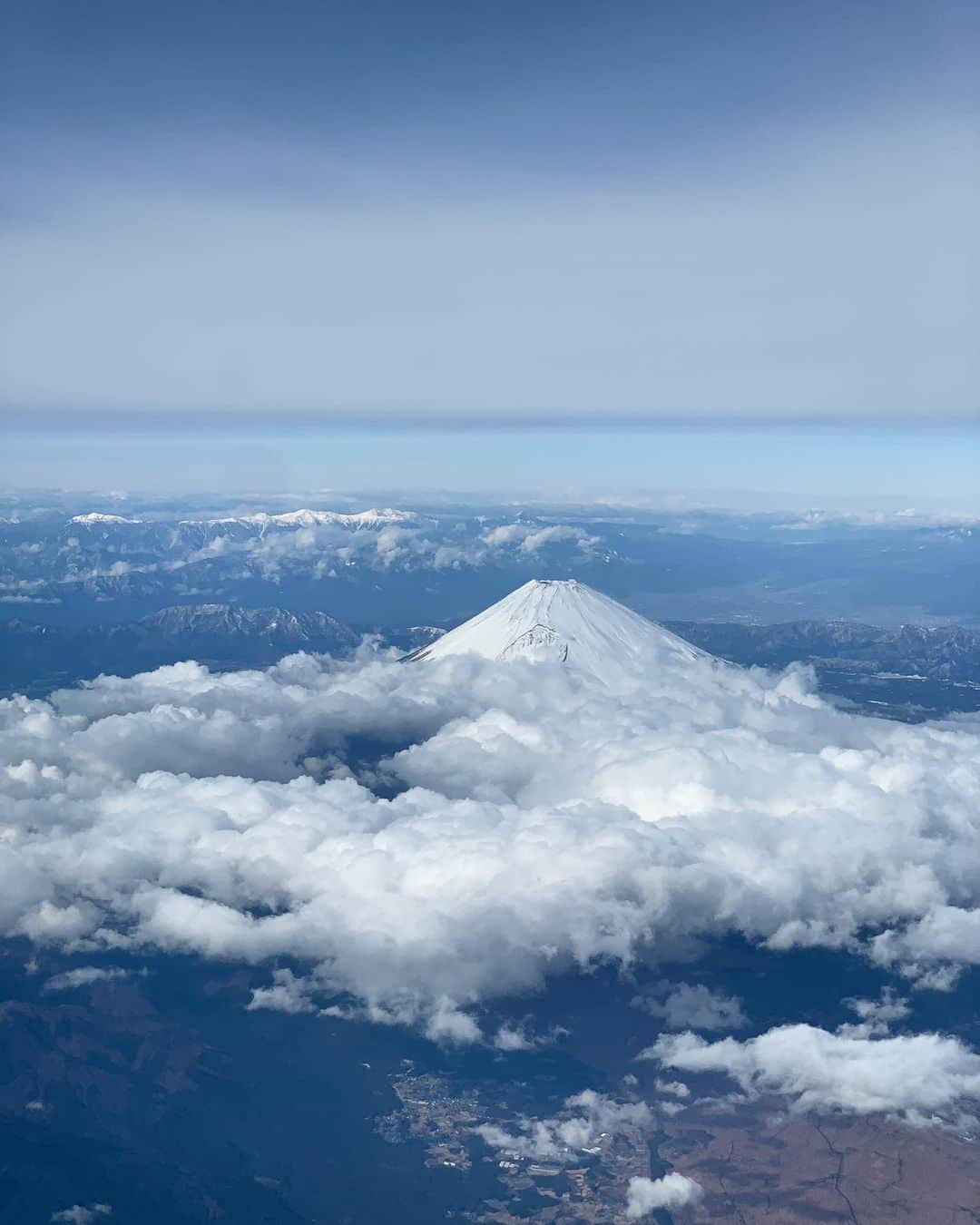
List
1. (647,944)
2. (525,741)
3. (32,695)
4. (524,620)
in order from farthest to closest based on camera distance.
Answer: (32,695) < (524,620) < (525,741) < (647,944)

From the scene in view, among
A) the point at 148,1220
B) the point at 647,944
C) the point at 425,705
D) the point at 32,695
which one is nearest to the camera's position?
the point at 148,1220

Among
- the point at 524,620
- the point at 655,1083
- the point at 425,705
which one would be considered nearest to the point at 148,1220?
the point at 655,1083

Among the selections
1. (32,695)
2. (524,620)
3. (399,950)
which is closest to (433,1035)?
(399,950)

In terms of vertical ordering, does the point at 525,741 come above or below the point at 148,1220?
above

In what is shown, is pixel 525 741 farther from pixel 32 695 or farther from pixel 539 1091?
pixel 32 695

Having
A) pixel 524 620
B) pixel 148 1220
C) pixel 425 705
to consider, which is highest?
pixel 524 620

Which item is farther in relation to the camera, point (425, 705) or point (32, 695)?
point (32, 695)
